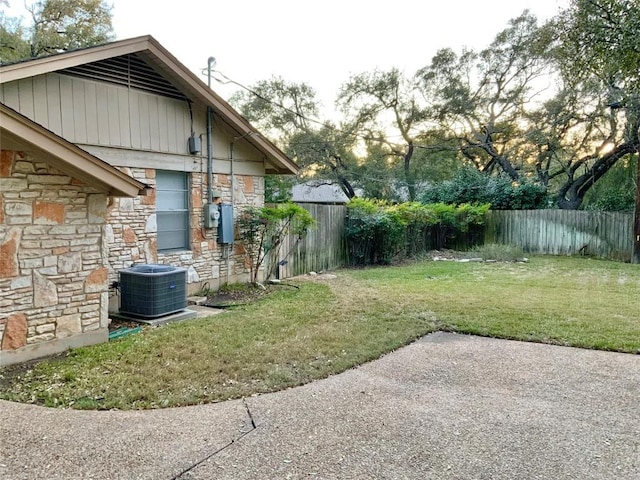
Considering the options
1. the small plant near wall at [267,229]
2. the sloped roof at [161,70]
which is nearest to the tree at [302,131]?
the sloped roof at [161,70]

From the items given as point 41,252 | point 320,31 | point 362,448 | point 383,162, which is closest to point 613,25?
point 362,448

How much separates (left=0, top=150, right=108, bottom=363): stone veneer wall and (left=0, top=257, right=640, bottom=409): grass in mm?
308

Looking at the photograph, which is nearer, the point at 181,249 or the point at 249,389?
the point at 249,389

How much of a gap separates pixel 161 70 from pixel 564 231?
13.4 metres

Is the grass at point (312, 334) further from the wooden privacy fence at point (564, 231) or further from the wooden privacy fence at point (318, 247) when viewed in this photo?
the wooden privacy fence at point (564, 231)

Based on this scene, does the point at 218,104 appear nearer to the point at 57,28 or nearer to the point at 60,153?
the point at 60,153

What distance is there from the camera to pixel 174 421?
127 inches

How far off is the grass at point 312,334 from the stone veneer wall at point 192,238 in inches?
49.9

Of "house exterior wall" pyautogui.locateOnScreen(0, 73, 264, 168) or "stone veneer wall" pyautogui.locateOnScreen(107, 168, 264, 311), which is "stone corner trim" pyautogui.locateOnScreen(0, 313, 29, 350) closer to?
"stone veneer wall" pyautogui.locateOnScreen(107, 168, 264, 311)

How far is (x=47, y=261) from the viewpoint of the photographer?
469 centimetres

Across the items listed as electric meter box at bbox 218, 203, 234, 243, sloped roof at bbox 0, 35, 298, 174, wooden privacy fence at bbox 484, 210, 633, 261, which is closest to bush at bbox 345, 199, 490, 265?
wooden privacy fence at bbox 484, 210, 633, 261

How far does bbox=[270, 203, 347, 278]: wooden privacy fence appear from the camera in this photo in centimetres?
1023

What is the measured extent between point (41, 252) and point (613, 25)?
6.80 meters

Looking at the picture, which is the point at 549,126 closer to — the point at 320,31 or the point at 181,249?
the point at 320,31
